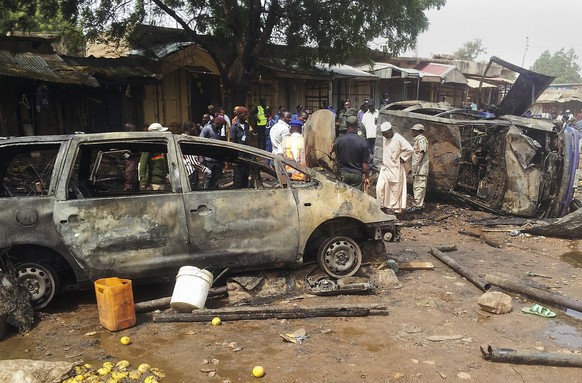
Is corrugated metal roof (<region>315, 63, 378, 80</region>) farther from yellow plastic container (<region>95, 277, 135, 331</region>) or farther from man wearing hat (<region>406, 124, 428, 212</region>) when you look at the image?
yellow plastic container (<region>95, 277, 135, 331</region>)

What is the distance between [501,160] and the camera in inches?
341

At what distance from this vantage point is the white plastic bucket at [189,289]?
447 cm

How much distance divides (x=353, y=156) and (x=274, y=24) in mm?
7411

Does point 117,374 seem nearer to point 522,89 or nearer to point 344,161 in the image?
point 344,161

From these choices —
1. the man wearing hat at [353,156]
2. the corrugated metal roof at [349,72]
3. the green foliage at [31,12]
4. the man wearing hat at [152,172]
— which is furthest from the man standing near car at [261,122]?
the man wearing hat at [152,172]

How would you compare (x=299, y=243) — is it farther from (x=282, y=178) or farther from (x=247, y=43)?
(x=247, y=43)

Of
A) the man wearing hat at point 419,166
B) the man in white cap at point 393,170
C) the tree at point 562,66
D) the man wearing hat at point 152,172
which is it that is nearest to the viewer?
the man wearing hat at point 152,172

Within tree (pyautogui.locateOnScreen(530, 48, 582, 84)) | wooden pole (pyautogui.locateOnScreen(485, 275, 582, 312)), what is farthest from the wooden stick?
tree (pyautogui.locateOnScreen(530, 48, 582, 84))

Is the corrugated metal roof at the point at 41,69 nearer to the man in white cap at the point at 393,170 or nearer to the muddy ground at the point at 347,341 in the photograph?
the man in white cap at the point at 393,170

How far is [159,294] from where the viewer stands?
5172mm

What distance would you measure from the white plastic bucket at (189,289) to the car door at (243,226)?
307 millimetres

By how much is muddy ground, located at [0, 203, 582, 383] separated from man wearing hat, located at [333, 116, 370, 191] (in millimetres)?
2022

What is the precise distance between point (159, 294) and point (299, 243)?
164 cm

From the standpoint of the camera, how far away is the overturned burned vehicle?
27.1 feet
